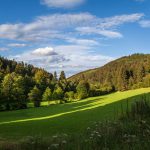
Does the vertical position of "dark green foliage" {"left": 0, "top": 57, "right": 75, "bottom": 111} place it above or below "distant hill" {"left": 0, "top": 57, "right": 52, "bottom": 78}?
below

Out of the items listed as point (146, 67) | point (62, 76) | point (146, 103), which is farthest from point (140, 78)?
point (146, 103)

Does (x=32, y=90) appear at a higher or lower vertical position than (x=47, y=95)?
higher

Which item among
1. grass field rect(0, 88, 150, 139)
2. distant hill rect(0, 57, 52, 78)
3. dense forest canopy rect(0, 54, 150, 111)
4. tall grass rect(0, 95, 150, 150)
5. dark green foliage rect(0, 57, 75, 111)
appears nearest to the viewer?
tall grass rect(0, 95, 150, 150)

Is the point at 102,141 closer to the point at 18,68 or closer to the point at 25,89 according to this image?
the point at 25,89

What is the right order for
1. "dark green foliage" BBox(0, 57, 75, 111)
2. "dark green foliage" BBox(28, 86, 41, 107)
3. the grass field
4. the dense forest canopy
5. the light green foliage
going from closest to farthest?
the grass field < "dark green foliage" BBox(0, 57, 75, 111) < the dense forest canopy < "dark green foliage" BBox(28, 86, 41, 107) < the light green foliage

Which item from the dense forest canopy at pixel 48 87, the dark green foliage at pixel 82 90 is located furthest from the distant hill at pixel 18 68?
the dark green foliage at pixel 82 90

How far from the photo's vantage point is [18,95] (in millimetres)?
91062

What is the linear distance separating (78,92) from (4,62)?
67736mm

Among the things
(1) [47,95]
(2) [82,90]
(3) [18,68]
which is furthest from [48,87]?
(3) [18,68]

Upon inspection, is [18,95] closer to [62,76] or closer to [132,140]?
[62,76]

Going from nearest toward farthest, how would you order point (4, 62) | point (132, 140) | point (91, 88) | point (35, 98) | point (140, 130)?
point (132, 140)
point (140, 130)
point (35, 98)
point (91, 88)
point (4, 62)

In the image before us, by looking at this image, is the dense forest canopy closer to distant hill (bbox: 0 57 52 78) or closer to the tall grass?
distant hill (bbox: 0 57 52 78)

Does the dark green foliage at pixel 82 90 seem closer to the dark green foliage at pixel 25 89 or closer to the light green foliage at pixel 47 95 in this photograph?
the dark green foliage at pixel 25 89

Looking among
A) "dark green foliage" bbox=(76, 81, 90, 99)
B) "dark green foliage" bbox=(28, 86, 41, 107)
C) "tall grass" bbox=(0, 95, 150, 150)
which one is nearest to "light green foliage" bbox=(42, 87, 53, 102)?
"dark green foliage" bbox=(28, 86, 41, 107)
